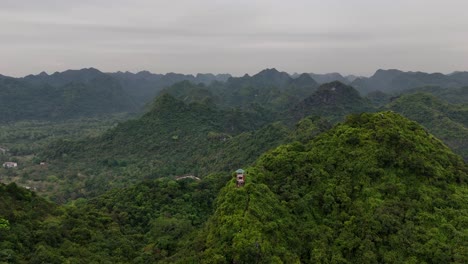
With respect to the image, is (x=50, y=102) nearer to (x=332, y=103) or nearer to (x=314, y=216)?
(x=332, y=103)

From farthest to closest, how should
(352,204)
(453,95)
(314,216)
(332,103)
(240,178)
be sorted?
(453,95) → (332,103) → (240,178) → (352,204) → (314,216)

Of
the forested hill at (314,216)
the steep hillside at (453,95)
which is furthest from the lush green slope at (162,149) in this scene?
the steep hillside at (453,95)

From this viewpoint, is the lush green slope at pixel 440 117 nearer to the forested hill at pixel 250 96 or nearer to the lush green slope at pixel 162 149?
the lush green slope at pixel 162 149

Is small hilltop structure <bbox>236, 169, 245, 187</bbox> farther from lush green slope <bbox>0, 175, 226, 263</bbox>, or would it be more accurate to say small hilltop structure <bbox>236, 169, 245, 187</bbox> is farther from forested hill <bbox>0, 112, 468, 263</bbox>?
lush green slope <bbox>0, 175, 226, 263</bbox>

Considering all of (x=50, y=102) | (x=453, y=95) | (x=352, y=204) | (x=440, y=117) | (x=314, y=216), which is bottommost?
(x=314, y=216)

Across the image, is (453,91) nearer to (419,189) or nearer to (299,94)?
(299,94)

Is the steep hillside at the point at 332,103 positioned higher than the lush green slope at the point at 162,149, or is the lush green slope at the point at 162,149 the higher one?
the steep hillside at the point at 332,103

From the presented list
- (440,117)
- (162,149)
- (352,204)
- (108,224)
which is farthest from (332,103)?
(108,224)
